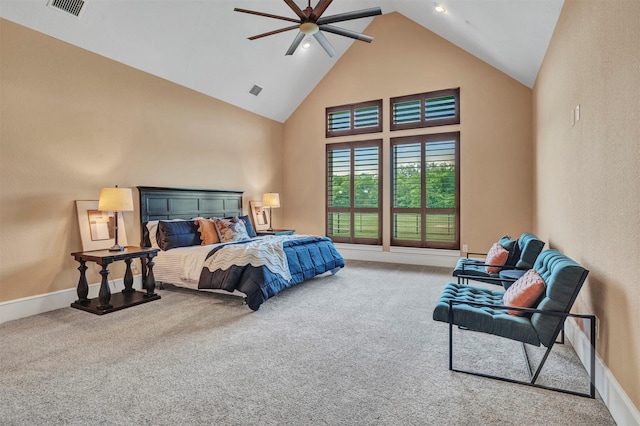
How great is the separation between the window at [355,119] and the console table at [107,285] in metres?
4.52

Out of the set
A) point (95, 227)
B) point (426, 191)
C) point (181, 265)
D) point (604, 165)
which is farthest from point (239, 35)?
point (604, 165)

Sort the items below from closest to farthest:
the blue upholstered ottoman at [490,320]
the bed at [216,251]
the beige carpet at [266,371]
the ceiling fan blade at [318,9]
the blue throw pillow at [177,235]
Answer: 1. the beige carpet at [266,371]
2. the blue upholstered ottoman at [490,320]
3. the ceiling fan blade at [318,9]
4. the bed at [216,251]
5. the blue throw pillow at [177,235]

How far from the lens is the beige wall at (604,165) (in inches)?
70.7

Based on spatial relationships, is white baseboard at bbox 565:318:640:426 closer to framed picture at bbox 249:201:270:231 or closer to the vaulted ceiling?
the vaulted ceiling

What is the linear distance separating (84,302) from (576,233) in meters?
5.09

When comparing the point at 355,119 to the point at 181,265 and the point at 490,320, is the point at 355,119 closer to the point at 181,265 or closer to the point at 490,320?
the point at 181,265

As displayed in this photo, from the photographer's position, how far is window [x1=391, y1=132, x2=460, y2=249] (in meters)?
6.31

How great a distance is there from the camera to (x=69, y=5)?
12.6ft

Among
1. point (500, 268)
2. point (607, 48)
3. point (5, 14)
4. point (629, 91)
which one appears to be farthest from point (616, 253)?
point (5, 14)

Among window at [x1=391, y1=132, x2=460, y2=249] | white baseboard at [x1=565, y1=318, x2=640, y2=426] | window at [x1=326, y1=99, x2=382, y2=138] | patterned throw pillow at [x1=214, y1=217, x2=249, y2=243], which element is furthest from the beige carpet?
window at [x1=326, y1=99, x2=382, y2=138]

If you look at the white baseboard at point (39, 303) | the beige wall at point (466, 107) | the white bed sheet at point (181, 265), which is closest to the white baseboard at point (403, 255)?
the beige wall at point (466, 107)

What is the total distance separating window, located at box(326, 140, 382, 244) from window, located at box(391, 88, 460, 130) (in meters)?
0.63

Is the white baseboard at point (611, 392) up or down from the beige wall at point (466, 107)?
down

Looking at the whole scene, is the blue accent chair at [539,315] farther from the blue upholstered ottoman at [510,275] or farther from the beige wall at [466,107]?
the beige wall at [466,107]
